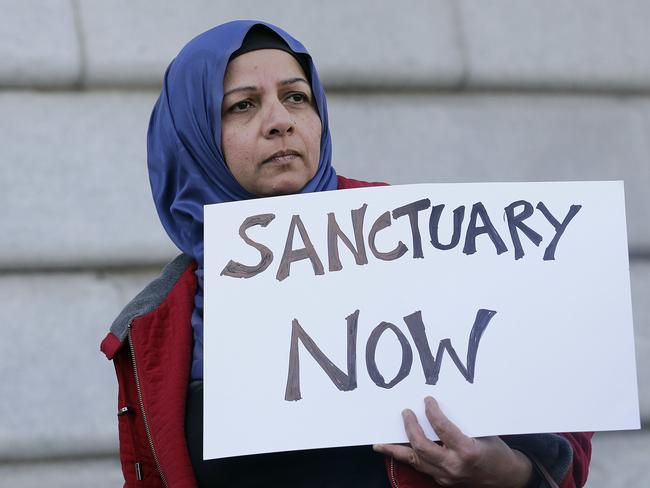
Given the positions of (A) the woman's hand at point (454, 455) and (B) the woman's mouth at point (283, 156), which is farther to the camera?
(B) the woman's mouth at point (283, 156)

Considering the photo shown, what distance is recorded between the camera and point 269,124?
6.71 feet

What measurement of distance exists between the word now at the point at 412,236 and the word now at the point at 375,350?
0.31 feet

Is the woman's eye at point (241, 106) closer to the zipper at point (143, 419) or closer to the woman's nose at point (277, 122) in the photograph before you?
the woman's nose at point (277, 122)

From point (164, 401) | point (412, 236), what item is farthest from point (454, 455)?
point (164, 401)

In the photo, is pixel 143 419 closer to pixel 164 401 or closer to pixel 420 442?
pixel 164 401

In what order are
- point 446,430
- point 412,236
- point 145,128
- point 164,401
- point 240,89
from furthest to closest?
point 145,128 → point 240,89 → point 164,401 → point 412,236 → point 446,430

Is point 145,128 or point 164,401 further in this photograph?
point 145,128

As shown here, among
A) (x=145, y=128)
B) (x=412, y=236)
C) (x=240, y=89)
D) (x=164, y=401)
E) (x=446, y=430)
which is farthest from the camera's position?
(x=145, y=128)

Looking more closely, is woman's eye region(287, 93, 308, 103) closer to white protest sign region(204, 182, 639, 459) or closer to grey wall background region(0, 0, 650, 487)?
white protest sign region(204, 182, 639, 459)

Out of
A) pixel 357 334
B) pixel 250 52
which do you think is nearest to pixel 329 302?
pixel 357 334

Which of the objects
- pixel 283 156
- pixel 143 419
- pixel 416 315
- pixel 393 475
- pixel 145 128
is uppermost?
pixel 145 128

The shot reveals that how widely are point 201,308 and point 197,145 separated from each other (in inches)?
11.5

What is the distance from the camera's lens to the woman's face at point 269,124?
6.74 feet

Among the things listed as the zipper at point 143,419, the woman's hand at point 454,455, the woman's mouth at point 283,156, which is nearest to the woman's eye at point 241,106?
the woman's mouth at point 283,156
